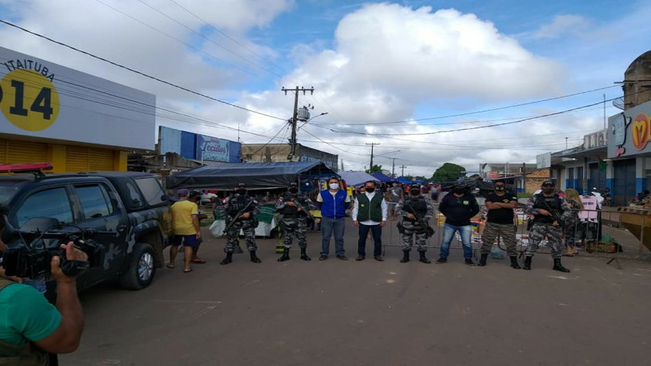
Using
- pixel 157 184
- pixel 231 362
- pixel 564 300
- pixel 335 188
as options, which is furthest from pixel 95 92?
pixel 564 300

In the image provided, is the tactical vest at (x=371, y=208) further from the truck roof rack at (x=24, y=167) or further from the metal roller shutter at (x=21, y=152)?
the metal roller shutter at (x=21, y=152)

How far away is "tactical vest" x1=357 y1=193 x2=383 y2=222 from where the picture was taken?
27.8 ft

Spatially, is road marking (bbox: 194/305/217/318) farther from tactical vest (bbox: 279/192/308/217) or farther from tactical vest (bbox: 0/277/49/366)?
tactical vest (bbox: 279/192/308/217)

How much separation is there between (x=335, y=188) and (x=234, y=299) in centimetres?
367

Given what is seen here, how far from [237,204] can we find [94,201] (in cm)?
329

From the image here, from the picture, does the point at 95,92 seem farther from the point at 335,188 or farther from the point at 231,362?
the point at 231,362

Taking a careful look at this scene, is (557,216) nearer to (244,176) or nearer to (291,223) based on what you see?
(291,223)

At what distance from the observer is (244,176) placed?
41.9 feet

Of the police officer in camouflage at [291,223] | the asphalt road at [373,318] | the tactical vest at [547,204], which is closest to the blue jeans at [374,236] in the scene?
the asphalt road at [373,318]

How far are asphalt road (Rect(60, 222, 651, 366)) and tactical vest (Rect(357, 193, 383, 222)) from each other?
126 centimetres

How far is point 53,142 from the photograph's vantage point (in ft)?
47.5

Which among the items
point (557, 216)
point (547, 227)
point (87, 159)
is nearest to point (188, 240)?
point (547, 227)

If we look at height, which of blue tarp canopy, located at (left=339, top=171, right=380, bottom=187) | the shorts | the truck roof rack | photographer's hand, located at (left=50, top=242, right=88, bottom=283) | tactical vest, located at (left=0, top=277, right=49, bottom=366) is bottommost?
the shorts

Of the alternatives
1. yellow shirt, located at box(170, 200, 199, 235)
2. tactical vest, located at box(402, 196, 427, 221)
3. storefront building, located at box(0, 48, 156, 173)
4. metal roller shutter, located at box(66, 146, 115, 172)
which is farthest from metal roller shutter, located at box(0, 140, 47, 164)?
tactical vest, located at box(402, 196, 427, 221)
